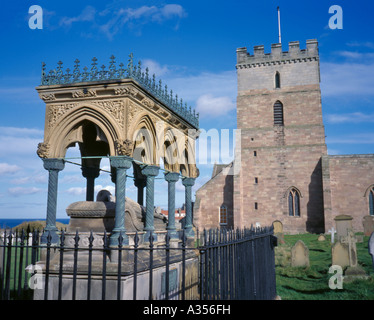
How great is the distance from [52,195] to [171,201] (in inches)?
165

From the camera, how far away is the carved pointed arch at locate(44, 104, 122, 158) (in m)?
8.45

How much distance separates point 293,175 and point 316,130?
4.68 meters

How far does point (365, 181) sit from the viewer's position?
2995 centimetres

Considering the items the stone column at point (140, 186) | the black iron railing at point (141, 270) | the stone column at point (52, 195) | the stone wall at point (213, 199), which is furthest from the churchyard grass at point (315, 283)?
the stone wall at point (213, 199)

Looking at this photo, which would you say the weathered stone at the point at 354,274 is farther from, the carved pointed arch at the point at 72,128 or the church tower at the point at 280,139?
the church tower at the point at 280,139

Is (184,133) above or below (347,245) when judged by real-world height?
above

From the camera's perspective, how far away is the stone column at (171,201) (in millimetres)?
11339

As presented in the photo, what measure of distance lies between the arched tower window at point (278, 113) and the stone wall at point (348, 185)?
569 cm

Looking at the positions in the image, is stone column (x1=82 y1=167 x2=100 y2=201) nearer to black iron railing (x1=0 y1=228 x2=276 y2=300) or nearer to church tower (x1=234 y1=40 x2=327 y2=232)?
black iron railing (x1=0 y1=228 x2=276 y2=300)

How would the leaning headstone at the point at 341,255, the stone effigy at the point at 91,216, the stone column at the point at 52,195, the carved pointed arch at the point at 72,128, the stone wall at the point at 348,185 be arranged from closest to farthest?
the stone column at the point at 52,195
the carved pointed arch at the point at 72,128
the stone effigy at the point at 91,216
the leaning headstone at the point at 341,255
the stone wall at the point at 348,185

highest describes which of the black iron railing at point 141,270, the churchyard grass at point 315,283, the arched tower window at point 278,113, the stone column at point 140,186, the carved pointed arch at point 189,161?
the arched tower window at point 278,113

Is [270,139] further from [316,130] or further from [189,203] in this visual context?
[189,203]

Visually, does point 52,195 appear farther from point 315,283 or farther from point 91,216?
point 315,283
